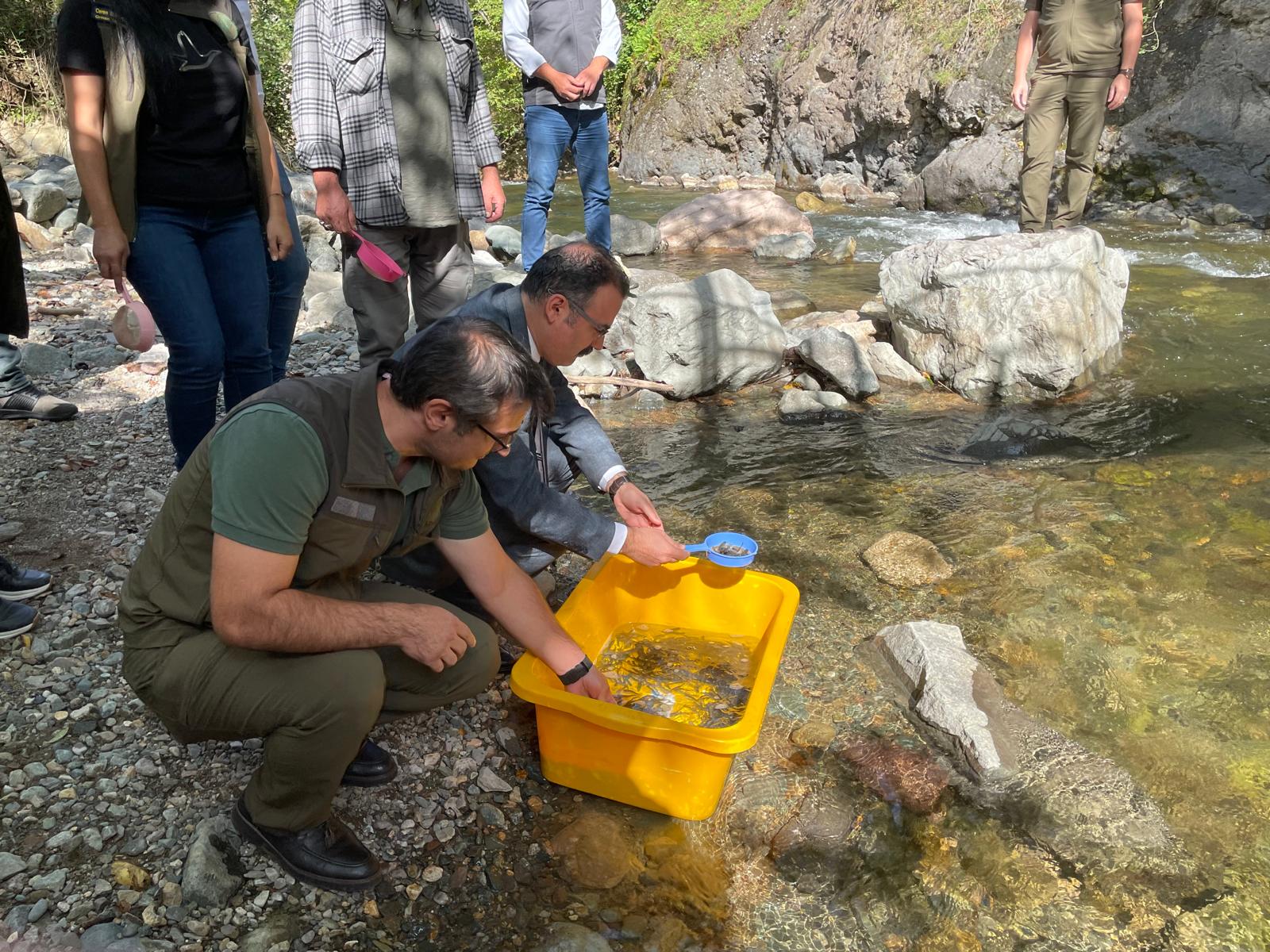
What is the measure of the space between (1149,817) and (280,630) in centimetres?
194

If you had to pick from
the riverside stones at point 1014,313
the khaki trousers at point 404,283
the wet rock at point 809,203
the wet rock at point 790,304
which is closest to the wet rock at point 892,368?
the riverside stones at point 1014,313

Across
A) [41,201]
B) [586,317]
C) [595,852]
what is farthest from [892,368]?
→ [41,201]

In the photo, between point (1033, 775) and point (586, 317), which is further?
point (586, 317)

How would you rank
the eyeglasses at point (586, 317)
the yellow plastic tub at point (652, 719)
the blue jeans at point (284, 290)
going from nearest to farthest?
the yellow plastic tub at point (652, 719) < the eyeglasses at point (586, 317) < the blue jeans at point (284, 290)

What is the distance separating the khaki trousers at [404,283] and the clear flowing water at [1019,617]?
3.62ft

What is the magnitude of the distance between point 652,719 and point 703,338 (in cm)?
298

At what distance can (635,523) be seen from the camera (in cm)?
248

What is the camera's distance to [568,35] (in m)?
4.57

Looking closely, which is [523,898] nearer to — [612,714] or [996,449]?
[612,714]

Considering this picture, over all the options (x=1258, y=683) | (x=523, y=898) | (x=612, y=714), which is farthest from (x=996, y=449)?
(x=523, y=898)

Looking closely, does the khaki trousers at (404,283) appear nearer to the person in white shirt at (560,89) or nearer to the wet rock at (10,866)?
the person in white shirt at (560,89)

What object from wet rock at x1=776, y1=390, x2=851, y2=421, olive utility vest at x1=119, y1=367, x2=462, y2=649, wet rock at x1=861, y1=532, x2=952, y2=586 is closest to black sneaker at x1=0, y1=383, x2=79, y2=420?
olive utility vest at x1=119, y1=367, x2=462, y2=649

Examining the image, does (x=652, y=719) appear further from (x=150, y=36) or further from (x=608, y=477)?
(x=150, y=36)

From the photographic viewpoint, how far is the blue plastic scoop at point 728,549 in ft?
8.02
